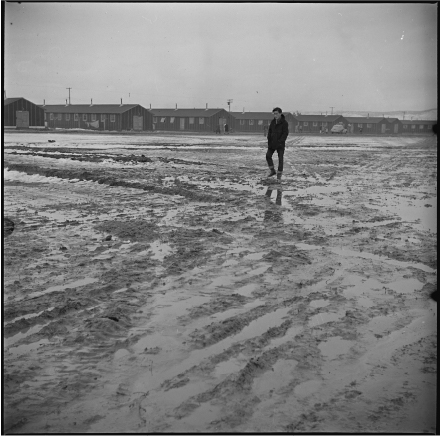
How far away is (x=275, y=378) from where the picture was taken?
3381 millimetres

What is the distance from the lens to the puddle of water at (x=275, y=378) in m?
3.27

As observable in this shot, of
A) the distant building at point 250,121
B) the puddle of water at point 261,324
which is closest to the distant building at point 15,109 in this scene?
the puddle of water at point 261,324

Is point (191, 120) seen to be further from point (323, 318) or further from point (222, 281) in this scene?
point (323, 318)

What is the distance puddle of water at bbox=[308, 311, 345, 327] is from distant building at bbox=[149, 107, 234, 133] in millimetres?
62555

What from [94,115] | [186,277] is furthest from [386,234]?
[94,115]

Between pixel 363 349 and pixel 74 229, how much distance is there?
4448 mm

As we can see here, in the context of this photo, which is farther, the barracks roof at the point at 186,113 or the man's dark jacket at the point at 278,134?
the barracks roof at the point at 186,113

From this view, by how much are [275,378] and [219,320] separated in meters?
0.92

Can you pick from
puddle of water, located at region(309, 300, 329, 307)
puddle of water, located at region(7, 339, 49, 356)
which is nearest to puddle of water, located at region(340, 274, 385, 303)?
puddle of water, located at region(309, 300, 329, 307)

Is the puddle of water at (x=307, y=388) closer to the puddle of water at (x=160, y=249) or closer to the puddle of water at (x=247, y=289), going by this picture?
the puddle of water at (x=247, y=289)

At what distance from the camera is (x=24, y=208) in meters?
8.54

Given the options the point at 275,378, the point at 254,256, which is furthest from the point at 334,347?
the point at 254,256

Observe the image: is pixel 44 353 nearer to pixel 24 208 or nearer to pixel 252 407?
pixel 252 407

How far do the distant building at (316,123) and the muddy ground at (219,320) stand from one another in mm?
67292
